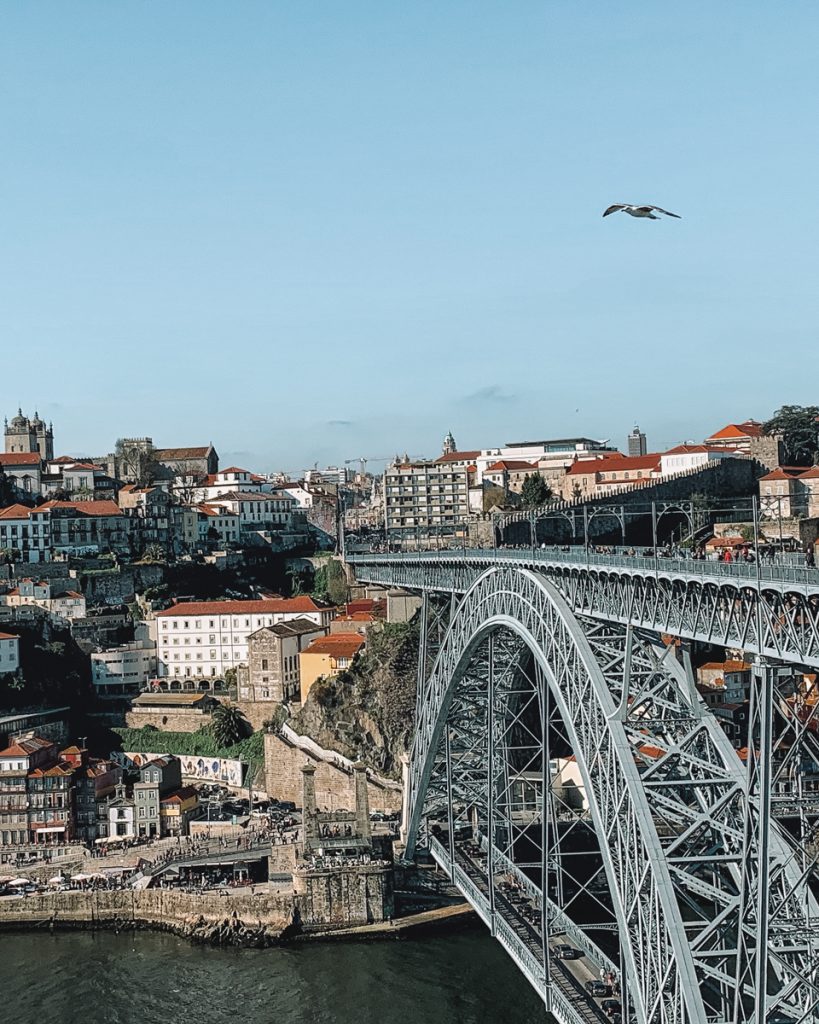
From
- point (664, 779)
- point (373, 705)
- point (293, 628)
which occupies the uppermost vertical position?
point (664, 779)

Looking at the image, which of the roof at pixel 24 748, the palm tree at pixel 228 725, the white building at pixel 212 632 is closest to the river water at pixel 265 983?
the roof at pixel 24 748

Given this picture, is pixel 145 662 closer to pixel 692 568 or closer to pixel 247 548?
pixel 247 548

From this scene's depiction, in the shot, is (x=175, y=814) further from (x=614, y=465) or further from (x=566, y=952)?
(x=614, y=465)

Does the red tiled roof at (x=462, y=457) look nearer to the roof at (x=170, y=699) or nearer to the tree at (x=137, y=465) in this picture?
the tree at (x=137, y=465)

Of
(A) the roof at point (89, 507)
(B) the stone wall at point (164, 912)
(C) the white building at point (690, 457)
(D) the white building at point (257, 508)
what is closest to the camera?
(B) the stone wall at point (164, 912)

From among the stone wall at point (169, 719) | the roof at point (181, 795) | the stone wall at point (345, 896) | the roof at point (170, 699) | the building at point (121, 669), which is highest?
the building at point (121, 669)

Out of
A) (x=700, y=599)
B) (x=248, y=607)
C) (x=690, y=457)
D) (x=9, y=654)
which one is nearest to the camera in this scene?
(x=700, y=599)

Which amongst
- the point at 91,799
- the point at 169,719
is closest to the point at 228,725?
the point at 169,719
